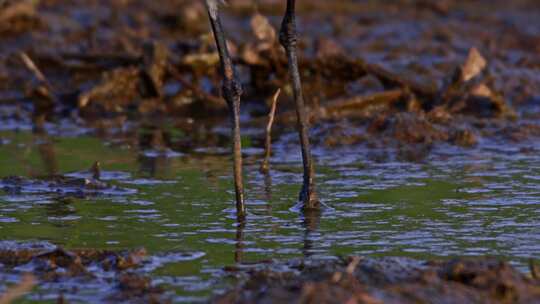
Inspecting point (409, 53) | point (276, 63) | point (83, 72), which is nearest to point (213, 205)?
point (276, 63)

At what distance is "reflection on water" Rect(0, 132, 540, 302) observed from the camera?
5.22 metres

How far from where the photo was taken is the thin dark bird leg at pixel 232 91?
5.79 metres

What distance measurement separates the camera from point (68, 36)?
1152cm

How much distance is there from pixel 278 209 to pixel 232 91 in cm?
74

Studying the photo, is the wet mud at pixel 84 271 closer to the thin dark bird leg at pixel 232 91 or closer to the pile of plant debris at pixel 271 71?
the thin dark bird leg at pixel 232 91

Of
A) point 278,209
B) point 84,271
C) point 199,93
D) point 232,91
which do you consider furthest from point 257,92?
point 84,271

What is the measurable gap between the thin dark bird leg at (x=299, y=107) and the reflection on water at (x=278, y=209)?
13 cm

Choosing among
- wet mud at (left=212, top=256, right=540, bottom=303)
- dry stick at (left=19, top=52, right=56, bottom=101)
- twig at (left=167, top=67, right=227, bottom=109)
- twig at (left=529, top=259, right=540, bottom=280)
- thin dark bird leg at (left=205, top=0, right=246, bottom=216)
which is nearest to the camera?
wet mud at (left=212, top=256, right=540, bottom=303)

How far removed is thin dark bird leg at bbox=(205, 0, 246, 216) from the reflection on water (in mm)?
183

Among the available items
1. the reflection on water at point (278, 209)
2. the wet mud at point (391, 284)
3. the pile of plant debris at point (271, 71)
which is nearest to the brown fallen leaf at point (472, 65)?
the pile of plant debris at point (271, 71)

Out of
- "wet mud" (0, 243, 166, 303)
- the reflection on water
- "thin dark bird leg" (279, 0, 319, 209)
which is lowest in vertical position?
"wet mud" (0, 243, 166, 303)

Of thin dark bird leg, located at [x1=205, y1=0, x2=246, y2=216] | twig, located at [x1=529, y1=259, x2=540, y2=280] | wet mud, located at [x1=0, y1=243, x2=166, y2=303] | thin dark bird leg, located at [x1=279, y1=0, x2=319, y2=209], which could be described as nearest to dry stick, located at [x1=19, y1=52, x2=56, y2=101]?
thin dark bird leg, located at [x1=279, y1=0, x2=319, y2=209]

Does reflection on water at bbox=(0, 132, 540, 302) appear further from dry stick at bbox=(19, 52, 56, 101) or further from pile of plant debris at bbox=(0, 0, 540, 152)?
dry stick at bbox=(19, 52, 56, 101)

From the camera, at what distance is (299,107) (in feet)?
20.2
